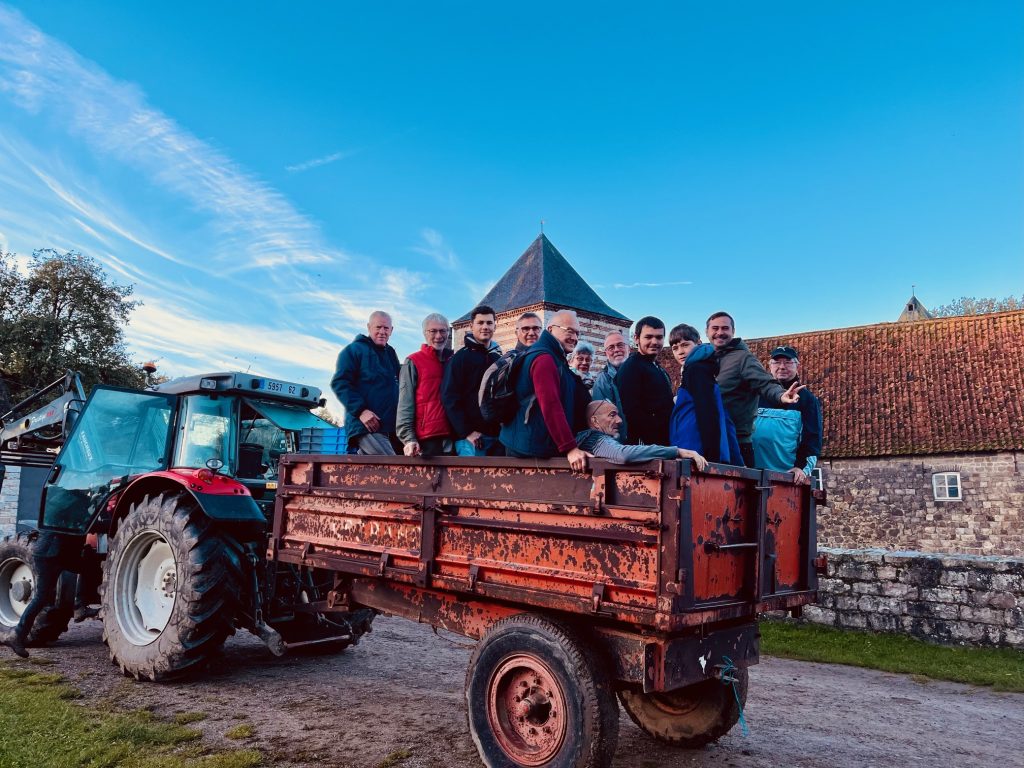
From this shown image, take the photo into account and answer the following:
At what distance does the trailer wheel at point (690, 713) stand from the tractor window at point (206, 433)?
389cm

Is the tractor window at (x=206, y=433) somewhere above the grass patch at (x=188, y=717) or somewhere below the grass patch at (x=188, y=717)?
above

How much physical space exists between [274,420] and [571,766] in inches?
157

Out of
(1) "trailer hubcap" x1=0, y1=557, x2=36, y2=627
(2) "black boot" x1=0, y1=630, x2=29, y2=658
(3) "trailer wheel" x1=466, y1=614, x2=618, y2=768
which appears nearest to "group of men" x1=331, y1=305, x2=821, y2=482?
(3) "trailer wheel" x1=466, y1=614, x2=618, y2=768

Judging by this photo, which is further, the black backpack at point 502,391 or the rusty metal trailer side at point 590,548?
the black backpack at point 502,391

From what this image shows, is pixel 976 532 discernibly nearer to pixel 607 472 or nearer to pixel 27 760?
pixel 607 472

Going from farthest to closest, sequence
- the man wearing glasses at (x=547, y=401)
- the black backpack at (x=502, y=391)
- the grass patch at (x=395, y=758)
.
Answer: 1. the black backpack at (x=502, y=391)
2. the grass patch at (x=395, y=758)
3. the man wearing glasses at (x=547, y=401)

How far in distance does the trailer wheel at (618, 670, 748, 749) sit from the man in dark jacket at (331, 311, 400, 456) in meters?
2.48

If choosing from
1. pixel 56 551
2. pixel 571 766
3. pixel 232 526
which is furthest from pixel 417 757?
pixel 56 551

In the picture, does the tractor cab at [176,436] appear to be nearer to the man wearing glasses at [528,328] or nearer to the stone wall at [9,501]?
the man wearing glasses at [528,328]

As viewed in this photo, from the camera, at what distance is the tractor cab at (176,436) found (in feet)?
20.4

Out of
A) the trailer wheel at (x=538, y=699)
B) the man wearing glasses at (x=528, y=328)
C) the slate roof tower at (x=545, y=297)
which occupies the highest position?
the slate roof tower at (x=545, y=297)

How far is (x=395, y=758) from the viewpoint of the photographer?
12.9 feet

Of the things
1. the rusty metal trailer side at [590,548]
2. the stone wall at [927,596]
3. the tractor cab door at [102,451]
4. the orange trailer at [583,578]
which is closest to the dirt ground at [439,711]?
the orange trailer at [583,578]

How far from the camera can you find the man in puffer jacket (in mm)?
4211
